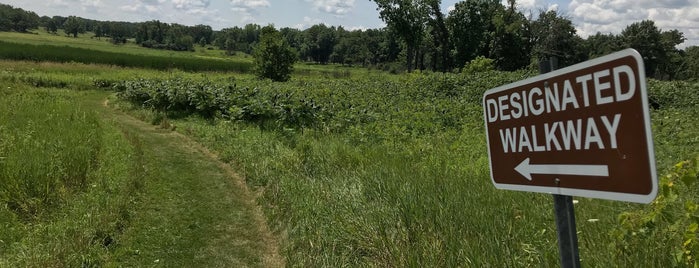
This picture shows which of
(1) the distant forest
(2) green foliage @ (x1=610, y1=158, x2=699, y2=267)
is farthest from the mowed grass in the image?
(1) the distant forest

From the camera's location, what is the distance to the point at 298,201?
623 centimetres

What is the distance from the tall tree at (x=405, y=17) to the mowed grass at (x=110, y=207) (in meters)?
51.3

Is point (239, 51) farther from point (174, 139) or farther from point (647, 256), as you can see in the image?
point (647, 256)

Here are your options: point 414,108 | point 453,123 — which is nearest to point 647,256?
point 453,123

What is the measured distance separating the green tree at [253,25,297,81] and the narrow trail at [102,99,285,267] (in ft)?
76.5

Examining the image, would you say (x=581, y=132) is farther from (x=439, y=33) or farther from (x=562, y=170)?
(x=439, y=33)

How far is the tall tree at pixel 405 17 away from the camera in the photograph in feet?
188

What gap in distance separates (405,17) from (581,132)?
58.4 meters

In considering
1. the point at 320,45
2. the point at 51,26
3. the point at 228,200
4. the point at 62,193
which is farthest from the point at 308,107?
the point at 51,26

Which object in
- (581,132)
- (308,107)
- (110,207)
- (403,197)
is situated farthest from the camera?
(308,107)

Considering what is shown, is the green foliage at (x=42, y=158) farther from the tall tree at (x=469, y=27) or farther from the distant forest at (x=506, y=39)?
the tall tree at (x=469, y=27)

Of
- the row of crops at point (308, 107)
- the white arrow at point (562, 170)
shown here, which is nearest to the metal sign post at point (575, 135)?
the white arrow at point (562, 170)

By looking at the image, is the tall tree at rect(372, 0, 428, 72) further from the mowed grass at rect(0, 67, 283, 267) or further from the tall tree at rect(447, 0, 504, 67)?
the mowed grass at rect(0, 67, 283, 267)

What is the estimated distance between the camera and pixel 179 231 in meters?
6.05
